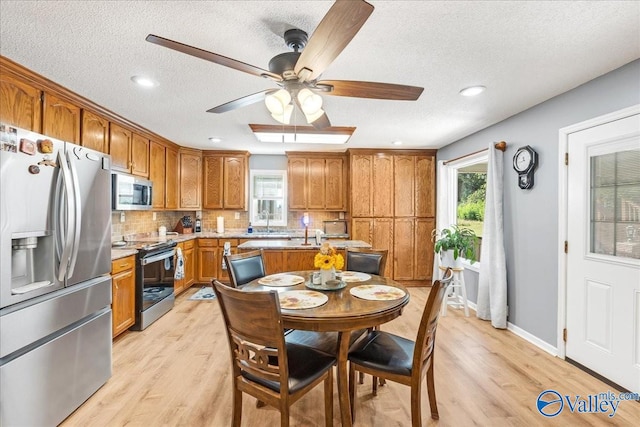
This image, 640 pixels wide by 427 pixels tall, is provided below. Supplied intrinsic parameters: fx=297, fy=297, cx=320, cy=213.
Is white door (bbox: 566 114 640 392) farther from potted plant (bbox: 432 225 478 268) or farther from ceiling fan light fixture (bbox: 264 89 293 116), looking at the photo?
ceiling fan light fixture (bbox: 264 89 293 116)

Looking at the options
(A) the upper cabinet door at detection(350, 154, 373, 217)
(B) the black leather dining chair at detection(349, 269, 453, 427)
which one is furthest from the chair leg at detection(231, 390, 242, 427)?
(A) the upper cabinet door at detection(350, 154, 373, 217)

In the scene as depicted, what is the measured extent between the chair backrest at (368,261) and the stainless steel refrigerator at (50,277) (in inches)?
79.8

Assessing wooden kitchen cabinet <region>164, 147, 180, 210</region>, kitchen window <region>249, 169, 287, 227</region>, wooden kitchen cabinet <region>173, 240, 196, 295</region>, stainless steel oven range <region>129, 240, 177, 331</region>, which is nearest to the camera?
stainless steel oven range <region>129, 240, 177, 331</region>

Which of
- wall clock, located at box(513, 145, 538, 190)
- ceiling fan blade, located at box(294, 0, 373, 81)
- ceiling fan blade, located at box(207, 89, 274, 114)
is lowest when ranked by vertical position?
wall clock, located at box(513, 145, 538, 190)

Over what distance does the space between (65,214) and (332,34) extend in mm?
1865

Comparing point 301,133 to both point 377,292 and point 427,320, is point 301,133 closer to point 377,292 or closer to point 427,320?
point 377,292

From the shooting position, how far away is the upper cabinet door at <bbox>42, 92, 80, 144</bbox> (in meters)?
2.47

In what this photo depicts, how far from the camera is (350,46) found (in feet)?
6.31

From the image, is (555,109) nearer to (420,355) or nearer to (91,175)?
(420,355)

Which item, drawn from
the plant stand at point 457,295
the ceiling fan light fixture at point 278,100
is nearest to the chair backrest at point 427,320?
the ceiling fan light fixture at point 278,100

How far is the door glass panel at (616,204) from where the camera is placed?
84.4 inches

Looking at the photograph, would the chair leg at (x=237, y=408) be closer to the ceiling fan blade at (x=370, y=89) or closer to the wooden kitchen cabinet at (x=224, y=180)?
the ceiling fan blade at (x=370, y=89)

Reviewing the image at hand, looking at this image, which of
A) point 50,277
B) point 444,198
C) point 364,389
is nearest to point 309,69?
point 50,277

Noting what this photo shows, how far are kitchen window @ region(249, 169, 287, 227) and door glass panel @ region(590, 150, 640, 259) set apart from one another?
4337mm
